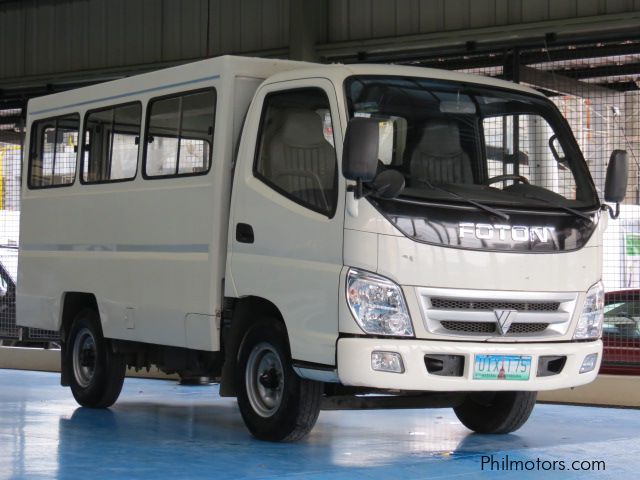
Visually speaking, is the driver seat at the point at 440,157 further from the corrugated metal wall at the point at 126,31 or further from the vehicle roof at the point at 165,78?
the corrugated metal wall at the point at 126,31

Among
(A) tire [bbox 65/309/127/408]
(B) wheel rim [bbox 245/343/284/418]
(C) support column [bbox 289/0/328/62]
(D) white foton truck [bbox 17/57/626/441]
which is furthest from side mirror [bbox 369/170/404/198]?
(C) support column [bbox 289/0/328/62]

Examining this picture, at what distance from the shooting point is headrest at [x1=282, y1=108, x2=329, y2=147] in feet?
26.0

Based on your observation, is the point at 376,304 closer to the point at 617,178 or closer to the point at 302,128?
the point at 302,128

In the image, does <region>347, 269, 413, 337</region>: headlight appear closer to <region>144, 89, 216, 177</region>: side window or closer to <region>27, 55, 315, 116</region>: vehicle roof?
<region>144, 89, 216, 177</region>: side window

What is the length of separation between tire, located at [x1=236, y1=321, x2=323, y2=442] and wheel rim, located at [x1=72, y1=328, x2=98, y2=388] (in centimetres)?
251

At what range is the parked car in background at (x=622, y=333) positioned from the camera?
1148 centimetres

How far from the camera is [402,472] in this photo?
23.8 feet

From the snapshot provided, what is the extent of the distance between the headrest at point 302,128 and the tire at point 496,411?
2.38 metres

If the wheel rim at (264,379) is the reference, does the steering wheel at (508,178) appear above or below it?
above

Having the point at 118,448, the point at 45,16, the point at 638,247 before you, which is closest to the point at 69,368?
the point at 118,448

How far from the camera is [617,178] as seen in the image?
8.38 m

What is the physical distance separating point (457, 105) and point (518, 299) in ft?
4.93

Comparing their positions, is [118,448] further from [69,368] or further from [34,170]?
[34,170]

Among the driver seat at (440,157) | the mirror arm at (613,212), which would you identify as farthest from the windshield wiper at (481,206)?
the mirror arm at (613,212)
